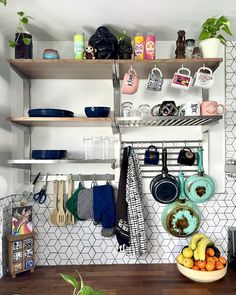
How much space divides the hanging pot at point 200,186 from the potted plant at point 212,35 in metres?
0.57

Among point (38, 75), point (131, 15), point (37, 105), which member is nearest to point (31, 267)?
point (37, 105)

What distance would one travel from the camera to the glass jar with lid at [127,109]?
1.53 meters

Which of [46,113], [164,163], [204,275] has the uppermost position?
[46,113]

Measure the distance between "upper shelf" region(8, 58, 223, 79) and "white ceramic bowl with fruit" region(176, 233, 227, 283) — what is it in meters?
0.98

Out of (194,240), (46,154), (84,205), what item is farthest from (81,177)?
(194,240)

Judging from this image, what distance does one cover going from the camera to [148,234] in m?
1.71

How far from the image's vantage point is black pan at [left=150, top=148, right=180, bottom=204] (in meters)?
1.67

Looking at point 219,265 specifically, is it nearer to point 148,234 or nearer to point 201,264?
point 201,264

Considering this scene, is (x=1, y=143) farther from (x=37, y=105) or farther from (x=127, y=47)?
(x=127, y=47)

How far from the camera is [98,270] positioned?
5.30ft

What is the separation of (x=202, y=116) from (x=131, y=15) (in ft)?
2.10

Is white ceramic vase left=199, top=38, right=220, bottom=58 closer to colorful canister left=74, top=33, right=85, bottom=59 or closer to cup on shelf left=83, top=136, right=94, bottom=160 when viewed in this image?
colorful canister left=74, top=33, right=85, bottom=59

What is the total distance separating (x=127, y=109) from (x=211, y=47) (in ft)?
1.81

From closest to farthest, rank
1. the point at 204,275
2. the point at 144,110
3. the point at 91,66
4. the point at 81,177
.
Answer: the point at 204,275 → the point at 91,66 → the point at 144,110 → the point at 81,177
